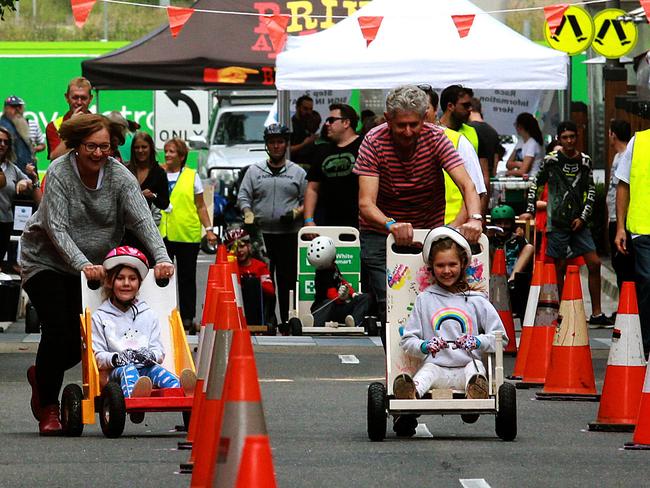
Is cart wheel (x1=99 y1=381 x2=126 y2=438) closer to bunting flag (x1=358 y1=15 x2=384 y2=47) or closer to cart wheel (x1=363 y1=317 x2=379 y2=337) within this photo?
cart wheel (x1=363 y1=317 x2=379 y2=337)

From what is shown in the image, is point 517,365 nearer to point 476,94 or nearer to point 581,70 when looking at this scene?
point 476,94

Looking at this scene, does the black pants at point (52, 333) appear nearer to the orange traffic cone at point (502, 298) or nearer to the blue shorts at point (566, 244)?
the orange traffic cone at point (502, 298)

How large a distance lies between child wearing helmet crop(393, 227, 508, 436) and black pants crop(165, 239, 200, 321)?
326 inches

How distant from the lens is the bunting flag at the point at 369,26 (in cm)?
2016

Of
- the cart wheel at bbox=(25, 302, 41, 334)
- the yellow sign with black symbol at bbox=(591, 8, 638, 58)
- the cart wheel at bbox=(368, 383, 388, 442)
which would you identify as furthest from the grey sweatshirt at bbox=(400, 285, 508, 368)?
the yellow sign with black symbol at bbox=(591, 8, 638, 58)

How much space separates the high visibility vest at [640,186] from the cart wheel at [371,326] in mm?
4551

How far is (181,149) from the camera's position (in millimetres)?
18219

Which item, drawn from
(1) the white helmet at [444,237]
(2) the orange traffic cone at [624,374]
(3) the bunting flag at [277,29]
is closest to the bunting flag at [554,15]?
(3) the bunting flag at [277,29]

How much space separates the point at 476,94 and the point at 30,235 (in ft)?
49.3

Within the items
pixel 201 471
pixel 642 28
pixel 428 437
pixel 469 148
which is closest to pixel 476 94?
pixel 642 28

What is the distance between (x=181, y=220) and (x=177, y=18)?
6.20 metres

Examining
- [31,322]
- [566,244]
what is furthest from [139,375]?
[566,244]

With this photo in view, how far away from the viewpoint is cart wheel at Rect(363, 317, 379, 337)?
1723 centimetres

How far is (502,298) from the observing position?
1561 centimetres
